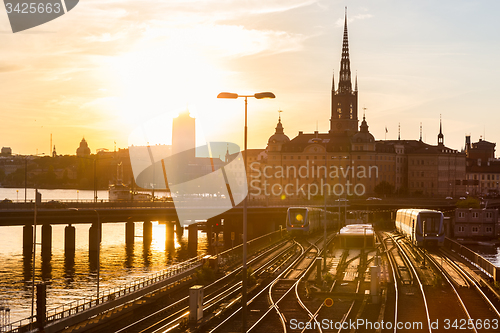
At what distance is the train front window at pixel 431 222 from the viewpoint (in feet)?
188

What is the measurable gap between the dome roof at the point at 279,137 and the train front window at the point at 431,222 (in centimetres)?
12717

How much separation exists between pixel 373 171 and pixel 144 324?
14846cm

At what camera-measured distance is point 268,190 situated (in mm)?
183125

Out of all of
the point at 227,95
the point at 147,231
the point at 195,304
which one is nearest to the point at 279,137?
the point at 147,231

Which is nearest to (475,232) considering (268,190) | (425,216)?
(268,190)

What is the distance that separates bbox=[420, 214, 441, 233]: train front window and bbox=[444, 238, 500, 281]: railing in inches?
107

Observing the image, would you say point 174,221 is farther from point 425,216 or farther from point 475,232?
point 475,232

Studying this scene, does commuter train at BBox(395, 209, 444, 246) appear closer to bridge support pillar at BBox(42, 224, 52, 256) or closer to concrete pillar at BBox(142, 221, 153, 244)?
bridge support pillar at BBox(42, 224, 52, 256)

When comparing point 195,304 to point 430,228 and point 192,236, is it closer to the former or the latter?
point 430,228

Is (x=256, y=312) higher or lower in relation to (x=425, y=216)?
lower

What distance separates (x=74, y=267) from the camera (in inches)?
2685

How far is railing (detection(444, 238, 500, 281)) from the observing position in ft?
128

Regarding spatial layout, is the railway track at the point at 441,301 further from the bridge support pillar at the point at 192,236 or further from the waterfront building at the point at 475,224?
the waterfront building at the point at 475,224

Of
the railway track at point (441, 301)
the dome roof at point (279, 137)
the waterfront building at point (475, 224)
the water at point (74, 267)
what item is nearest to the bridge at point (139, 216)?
the water at point (74, 267)
